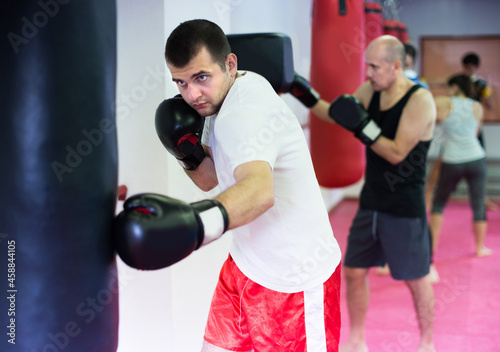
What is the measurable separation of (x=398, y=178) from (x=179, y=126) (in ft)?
3.97

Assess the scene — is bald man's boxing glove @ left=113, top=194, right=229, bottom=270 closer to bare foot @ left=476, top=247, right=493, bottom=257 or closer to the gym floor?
the gym floor

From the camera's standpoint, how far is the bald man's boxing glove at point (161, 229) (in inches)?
33.4

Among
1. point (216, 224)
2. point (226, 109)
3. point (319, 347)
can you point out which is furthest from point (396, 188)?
point (216, 224)

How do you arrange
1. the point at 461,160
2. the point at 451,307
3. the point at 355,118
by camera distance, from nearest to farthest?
the point at 355,118, the point at 451,307, the point at 461,160

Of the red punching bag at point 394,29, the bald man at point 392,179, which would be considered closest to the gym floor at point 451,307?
the bald man at point 392,179

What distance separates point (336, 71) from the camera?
2523mm

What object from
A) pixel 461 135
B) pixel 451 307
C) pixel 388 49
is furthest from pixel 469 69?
pixel 388 49

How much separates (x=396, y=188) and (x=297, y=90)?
22.5 inches

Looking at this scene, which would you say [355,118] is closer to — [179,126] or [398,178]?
[398,178]

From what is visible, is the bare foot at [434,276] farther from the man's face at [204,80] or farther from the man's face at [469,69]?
the man's face at [204,80]

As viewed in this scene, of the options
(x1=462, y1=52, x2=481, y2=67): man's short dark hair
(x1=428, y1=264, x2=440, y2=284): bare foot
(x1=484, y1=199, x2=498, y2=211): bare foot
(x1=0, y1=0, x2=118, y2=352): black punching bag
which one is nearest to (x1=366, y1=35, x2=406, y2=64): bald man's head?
(x1=0, y1=0, x2=118, y2=352): black punching bag

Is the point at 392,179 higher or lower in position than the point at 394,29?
lower

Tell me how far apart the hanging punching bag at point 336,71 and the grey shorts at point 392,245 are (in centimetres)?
29

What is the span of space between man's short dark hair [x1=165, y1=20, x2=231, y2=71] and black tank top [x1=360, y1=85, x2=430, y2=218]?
124cm
